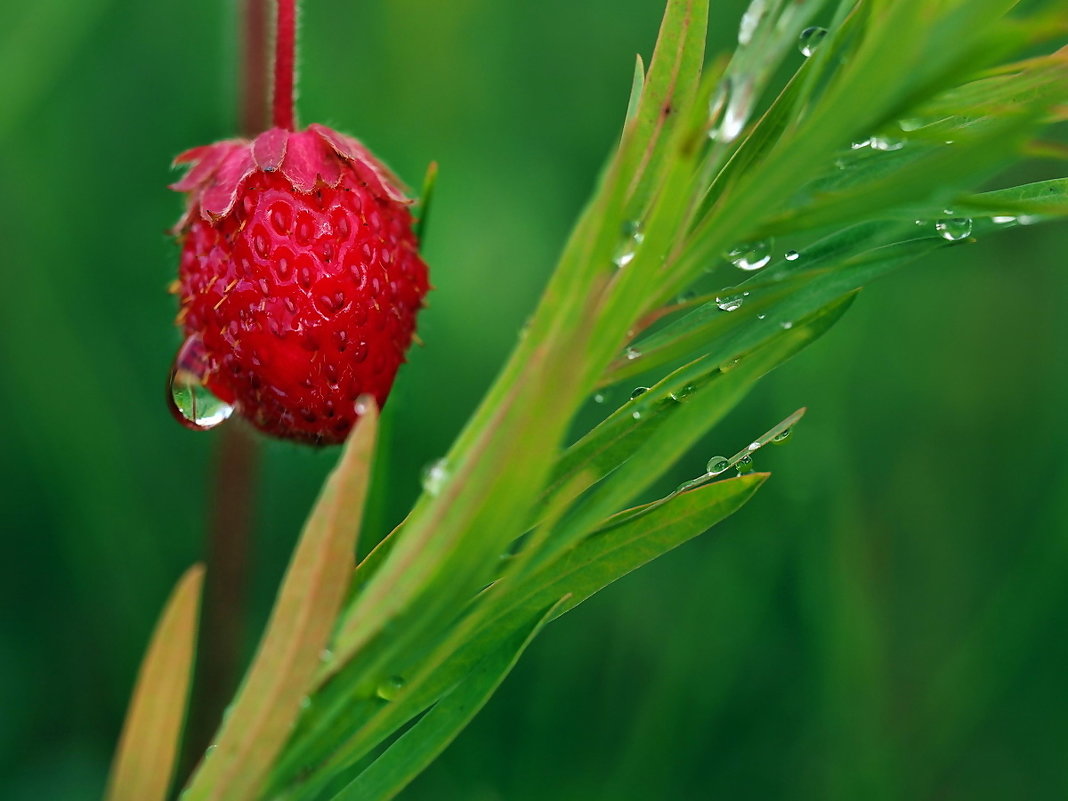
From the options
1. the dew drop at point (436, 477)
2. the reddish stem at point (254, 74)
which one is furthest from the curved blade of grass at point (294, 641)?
the reddish stem at point (254, 74)

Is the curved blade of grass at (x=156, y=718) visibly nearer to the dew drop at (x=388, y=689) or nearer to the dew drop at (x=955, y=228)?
the dew drop at (x=388, y=689)

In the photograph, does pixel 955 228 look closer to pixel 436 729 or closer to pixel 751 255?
pixel 751 255

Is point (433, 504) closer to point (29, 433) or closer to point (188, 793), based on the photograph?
point (188, 793)

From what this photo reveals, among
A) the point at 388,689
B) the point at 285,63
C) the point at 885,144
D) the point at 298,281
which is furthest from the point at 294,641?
the point at 285,63

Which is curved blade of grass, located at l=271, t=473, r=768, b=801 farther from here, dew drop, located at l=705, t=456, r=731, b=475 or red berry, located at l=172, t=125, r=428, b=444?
red berry, located at l=172, t=125, r=428, b=444

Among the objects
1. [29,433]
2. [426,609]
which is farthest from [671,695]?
[29,433]
